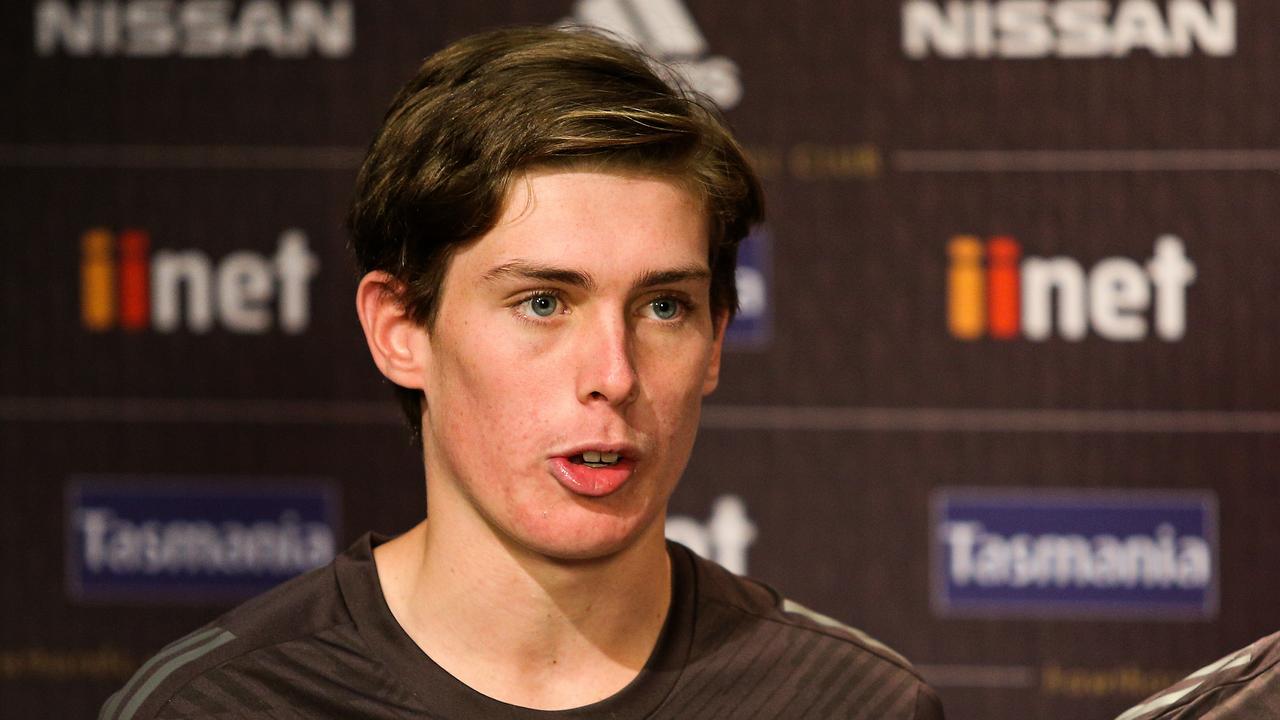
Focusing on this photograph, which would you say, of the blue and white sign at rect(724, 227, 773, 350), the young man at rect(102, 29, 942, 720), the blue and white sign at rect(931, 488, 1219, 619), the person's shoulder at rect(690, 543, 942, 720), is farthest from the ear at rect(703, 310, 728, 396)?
the blue and white sign at rect(931, 488, 1219, 619)

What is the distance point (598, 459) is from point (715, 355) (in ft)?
0.78

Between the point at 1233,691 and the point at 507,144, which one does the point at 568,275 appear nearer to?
the point at 507,144

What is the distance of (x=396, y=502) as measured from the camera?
2945 millimetres

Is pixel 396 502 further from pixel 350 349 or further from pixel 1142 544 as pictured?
pixel 1142 544

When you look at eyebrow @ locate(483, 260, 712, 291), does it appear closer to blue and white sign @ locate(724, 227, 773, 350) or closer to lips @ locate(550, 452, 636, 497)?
lips @ locate(550, 452, 636, 497)

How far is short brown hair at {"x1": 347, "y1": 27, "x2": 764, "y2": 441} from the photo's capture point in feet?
5.27

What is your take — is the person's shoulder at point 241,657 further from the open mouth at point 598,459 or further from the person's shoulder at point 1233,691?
the person's shoulder at point 1233,691

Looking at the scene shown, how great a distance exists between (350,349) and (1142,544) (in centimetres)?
146

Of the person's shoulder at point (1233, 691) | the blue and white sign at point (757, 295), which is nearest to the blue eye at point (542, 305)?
the person's shoulder at point (1233, 691)

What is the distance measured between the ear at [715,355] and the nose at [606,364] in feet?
0.48

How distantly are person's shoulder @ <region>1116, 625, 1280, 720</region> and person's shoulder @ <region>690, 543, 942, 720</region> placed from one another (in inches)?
9.9

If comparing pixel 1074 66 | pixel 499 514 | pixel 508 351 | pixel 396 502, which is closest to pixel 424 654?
pixel 499 514

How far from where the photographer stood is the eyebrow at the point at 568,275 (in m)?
1.57

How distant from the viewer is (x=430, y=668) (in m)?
1.67
